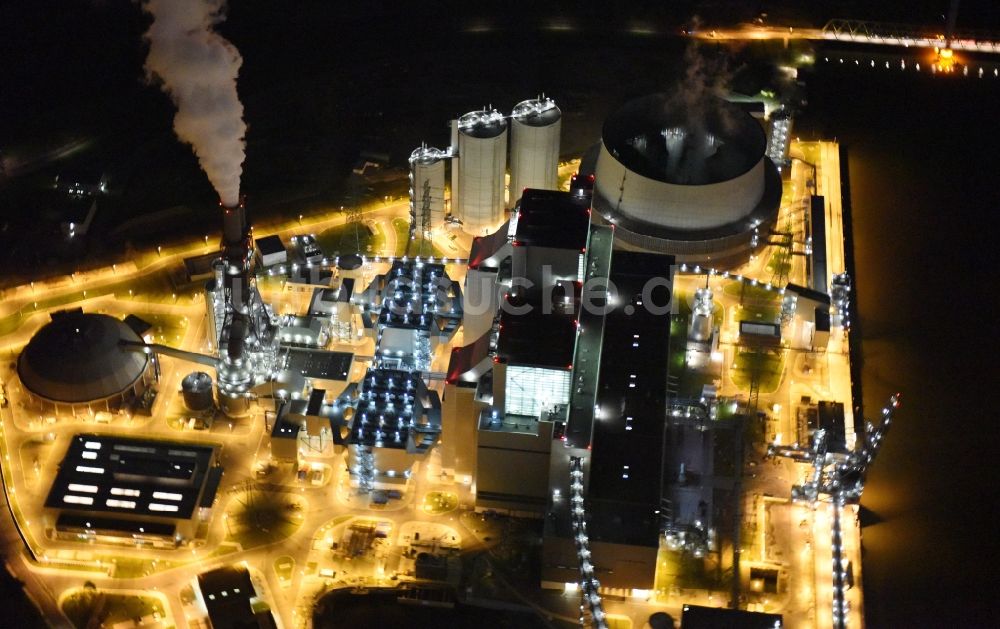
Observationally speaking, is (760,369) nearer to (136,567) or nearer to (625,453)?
(625,453)

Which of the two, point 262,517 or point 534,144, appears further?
point 534,144

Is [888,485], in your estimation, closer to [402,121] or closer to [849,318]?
[849,318]

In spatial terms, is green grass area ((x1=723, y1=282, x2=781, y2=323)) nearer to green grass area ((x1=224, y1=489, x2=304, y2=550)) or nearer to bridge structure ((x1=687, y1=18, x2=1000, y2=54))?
bridge structure ((x1=687, y1=18, x2=1000, y2=54))

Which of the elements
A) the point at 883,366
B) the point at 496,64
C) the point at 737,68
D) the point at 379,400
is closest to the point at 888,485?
the point at 883,366

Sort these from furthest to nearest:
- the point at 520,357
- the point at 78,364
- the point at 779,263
Answer: the point at 779,263, the point at 78,364, the point at 520,357

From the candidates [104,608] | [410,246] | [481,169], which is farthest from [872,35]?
[104,608]

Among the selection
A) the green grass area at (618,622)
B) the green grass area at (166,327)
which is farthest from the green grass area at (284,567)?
the green grass area at (166,327)

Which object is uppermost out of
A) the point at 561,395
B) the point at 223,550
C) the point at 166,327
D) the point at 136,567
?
the point at 166,327

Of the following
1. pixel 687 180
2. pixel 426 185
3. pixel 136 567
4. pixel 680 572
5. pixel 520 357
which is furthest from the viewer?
pixel 426 185
